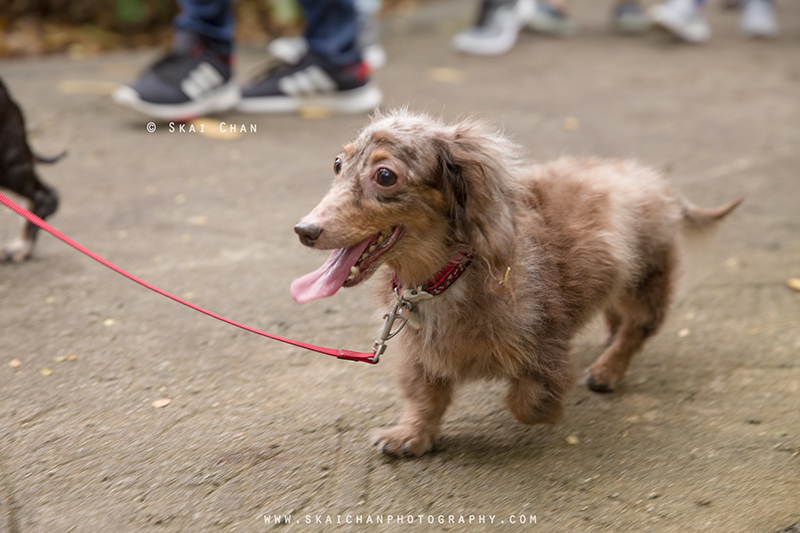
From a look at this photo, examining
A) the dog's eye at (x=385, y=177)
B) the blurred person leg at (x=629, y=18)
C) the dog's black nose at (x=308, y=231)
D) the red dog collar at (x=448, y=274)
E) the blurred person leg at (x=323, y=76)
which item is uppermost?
the dog's eye at (x=385, y=177)

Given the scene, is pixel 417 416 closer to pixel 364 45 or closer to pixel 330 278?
pixel 330 278

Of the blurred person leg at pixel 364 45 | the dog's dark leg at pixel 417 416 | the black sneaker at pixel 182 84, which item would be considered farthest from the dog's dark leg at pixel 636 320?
the blurred person leg at pixel 364 45

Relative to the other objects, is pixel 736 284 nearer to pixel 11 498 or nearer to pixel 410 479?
pixel 410 479

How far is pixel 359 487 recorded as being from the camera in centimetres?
228

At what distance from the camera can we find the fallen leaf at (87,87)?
586 centimetres

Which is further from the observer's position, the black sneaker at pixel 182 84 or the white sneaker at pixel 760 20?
the white sneaker at pixel 760 20

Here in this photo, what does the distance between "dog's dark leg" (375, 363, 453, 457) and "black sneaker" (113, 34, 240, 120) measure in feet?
11.1

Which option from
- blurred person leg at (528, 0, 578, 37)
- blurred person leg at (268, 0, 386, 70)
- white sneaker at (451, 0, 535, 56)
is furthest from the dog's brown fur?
blurred person leg at (528, 0, 578, 37)

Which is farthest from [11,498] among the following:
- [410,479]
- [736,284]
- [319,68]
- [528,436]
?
[319,68]

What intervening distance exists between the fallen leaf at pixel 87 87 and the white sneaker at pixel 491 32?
3.32 metres

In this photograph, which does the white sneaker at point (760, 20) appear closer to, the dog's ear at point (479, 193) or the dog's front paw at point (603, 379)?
the dog's front paw at point (603, 379)

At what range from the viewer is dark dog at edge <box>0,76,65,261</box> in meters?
3.26

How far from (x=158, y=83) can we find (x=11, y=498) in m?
3.54

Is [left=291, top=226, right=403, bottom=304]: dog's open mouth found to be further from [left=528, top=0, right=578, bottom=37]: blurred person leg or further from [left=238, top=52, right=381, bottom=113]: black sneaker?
[left=528, top=0, right=578, bottom=37]: blurred person leg
